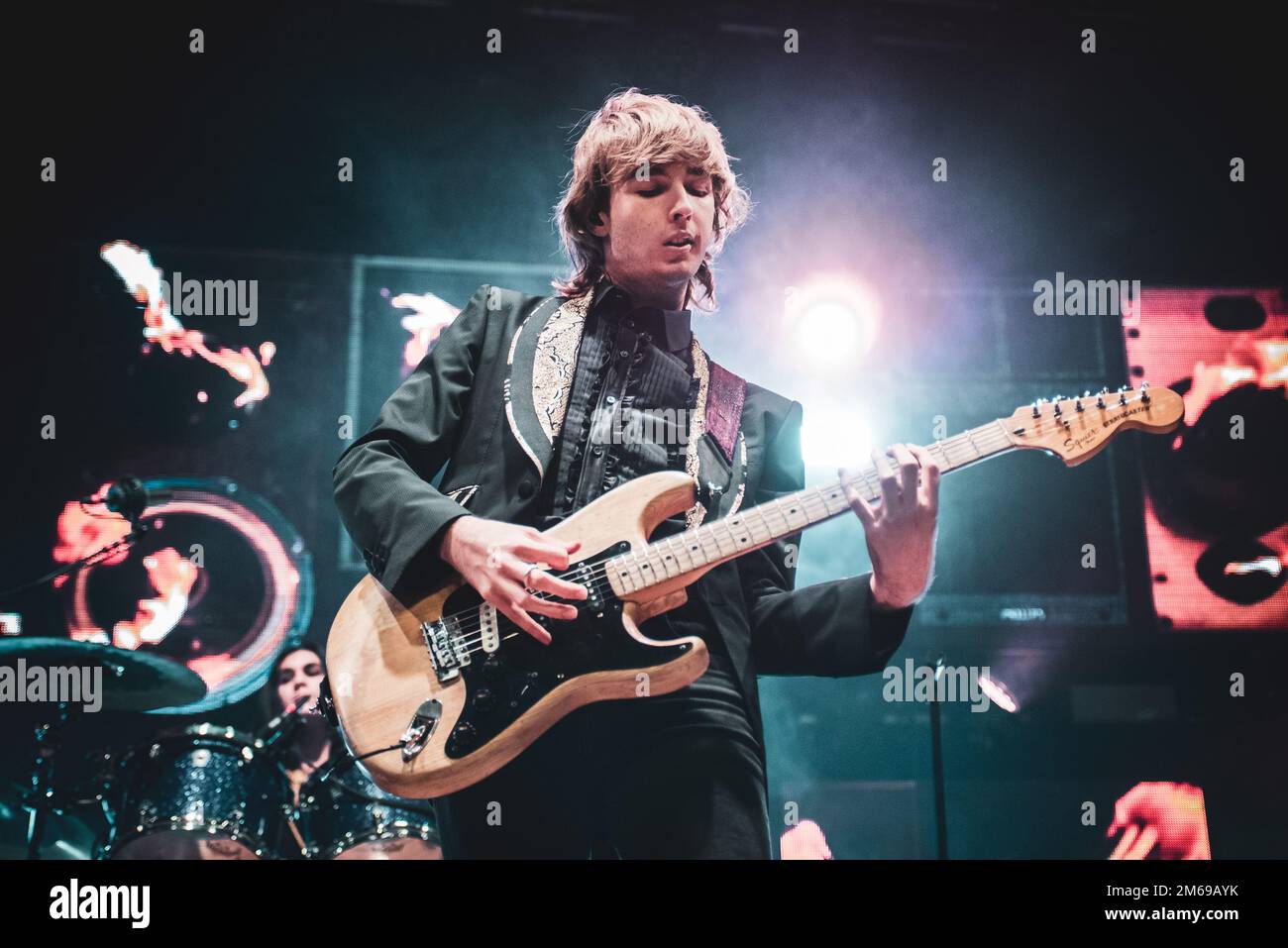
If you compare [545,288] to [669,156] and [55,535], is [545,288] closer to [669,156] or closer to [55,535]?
[55,535]

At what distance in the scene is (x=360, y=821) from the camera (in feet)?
12.7

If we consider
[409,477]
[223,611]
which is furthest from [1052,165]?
[223,611]

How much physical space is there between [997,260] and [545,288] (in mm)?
2548

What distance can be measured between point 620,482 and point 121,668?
8.14 ft

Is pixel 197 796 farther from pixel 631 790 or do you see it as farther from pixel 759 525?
pixel 759 525

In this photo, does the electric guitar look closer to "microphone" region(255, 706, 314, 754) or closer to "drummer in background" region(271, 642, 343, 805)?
"drummer in background" region(271, 642, 343, 805)

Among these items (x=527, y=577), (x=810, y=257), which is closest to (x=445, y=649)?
(x=527, y=577)

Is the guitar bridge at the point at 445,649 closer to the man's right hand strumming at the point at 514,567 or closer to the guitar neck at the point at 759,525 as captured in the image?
the man's right hand strumming at the point at 514,567

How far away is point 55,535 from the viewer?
201 inches

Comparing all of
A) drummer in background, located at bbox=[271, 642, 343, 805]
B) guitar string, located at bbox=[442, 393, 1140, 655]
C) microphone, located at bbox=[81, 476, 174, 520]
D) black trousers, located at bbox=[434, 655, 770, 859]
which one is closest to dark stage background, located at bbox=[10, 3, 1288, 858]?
drummer in background, located at bbox=[271, 642, 343, 805]

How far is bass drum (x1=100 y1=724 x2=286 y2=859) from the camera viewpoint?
12.0 ft

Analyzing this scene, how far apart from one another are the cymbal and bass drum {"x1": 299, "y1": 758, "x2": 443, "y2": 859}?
2.11 feet

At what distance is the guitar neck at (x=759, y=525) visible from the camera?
1907mm

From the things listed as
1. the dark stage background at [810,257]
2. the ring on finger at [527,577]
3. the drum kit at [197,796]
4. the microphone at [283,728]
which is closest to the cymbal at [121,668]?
the drum kit at [197,796]
